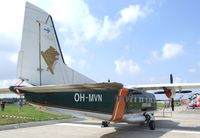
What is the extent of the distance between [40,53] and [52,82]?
1.64 metres

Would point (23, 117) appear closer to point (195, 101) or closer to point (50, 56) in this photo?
point (50, 56)

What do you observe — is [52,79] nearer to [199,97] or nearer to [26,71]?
[26,71]

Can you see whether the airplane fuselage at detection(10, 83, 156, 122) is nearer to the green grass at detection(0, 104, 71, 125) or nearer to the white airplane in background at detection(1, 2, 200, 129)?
the white airplane in background at detection(1, 2, 200, 129)

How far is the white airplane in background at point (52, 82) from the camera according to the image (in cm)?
1344

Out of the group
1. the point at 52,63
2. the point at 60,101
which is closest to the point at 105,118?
the point at 60,101

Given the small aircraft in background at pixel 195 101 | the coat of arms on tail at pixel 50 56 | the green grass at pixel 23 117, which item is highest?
the coat of arms on tail at pixel 50 56

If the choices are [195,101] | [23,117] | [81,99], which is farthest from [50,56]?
[195,101]

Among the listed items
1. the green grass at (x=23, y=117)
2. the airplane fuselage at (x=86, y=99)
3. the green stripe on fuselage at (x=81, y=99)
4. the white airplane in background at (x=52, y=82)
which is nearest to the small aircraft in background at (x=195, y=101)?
the green grass at (x=23, y=117)

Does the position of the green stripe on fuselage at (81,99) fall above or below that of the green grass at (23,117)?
above

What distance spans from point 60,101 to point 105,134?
4119mm

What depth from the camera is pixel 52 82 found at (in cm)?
1457

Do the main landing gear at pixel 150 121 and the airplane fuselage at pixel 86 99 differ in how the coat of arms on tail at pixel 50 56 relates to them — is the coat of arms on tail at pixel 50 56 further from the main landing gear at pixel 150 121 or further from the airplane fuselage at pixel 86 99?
the main landing gear at pixel 150 121

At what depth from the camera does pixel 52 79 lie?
14625mm

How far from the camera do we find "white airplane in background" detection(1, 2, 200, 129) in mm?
13438
